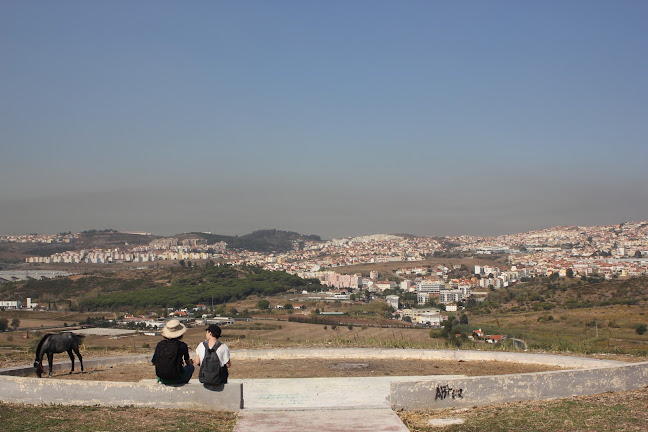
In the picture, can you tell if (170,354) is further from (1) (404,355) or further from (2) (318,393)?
(1) (404,355)

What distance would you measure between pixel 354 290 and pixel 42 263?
104 meters

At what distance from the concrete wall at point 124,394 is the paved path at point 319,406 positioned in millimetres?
355

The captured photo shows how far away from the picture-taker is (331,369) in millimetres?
13617

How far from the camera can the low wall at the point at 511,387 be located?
28.7ft

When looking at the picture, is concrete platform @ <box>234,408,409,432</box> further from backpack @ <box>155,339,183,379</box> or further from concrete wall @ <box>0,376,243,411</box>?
backpack @ <box>155,339,183,379</box>

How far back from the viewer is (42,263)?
178 metres

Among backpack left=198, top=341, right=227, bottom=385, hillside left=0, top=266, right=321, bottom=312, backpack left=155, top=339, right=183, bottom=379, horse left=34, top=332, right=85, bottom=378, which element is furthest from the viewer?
hillside left=0, top=266, right=321, bottom=312

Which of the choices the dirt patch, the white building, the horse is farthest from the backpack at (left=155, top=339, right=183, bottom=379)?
the white building

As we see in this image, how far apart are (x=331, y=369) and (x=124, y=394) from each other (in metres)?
5.70

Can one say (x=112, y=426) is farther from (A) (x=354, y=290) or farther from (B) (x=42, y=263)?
(B) (x=42, y=263)

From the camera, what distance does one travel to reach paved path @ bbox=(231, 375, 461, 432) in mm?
7480

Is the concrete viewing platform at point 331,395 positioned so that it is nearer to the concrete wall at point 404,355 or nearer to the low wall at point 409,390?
the low wall at point 409,390

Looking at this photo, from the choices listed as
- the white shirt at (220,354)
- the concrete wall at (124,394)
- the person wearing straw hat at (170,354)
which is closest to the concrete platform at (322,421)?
the concrete wall at (124,394)

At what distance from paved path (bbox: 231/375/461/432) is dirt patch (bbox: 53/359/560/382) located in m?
1.11
